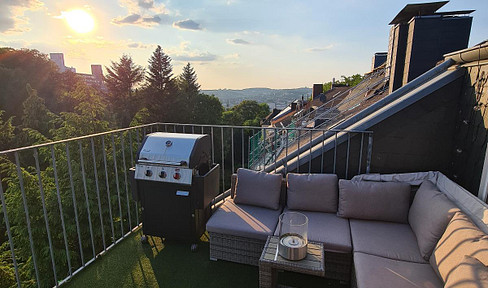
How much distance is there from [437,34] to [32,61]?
65.8ft

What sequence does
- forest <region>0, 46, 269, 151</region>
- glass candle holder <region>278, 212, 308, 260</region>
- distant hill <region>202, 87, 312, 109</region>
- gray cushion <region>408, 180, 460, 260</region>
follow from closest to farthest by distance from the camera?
1. glass candle holder <region>278, 212, 308, 260</region>
2. gray cushion <region>408, 180, 460, 260</region>
3. forest <region>0, 46, 269, 151</region>
4. distant hill <region>202, 87, 312, 109</region>

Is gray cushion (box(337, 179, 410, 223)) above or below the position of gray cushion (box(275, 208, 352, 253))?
above

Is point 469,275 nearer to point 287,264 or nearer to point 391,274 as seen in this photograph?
point 391,274

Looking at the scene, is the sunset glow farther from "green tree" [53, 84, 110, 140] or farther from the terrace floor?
"green tree" [53, 84, 110, 140]

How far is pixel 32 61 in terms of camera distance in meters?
15.7

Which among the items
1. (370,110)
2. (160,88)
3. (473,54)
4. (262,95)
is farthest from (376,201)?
(262,95)

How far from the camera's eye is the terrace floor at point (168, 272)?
230cm

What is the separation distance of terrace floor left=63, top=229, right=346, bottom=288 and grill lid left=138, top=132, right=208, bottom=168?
0.99 metres

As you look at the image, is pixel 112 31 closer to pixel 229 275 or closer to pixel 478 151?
pixel 229 275

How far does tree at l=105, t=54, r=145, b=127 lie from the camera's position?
19280mm

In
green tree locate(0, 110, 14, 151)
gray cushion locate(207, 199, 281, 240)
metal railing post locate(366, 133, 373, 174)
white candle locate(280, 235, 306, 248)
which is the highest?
metal railing post locate(366, 133, 373, 174)

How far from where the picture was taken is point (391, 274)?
1.76 m

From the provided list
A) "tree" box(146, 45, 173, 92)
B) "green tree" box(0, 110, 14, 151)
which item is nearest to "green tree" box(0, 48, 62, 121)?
"green tree" box(0, 110, 14, 151)

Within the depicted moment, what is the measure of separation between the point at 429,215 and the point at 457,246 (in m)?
0.50
